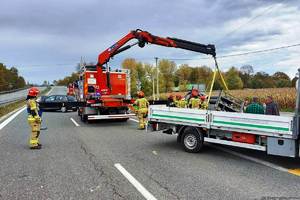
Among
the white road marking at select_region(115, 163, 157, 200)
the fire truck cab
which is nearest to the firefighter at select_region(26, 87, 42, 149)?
the white road marking at select_region(115, 163, 157, 200)

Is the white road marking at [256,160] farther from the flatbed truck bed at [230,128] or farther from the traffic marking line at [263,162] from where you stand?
the flatbed truck bed at [230,128]

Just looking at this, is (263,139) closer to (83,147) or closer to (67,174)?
(67,174)

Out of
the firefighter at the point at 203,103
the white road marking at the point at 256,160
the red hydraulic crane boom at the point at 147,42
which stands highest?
the red hydraulic crane boom at the point at 147,42

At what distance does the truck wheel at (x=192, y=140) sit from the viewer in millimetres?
8516

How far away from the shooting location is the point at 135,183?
19.6ft

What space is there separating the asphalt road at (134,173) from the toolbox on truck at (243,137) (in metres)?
0.46

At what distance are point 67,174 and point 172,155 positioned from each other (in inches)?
109

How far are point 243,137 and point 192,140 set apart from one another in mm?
1482

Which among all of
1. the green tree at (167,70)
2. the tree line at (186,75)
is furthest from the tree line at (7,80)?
the green tree at (167,70)

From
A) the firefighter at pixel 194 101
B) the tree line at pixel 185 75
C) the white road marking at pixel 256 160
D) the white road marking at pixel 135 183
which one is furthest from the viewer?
the tree line at pixel 185 75

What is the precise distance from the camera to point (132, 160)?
7.88m

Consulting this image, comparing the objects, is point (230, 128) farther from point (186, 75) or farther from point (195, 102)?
point (186, 75)

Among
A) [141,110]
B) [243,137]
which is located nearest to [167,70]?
[141,110]

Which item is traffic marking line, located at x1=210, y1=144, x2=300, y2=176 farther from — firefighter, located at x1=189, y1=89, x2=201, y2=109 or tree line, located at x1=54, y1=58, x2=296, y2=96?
tree line, located at x1=54, y1=58, x2=296, y2=96
